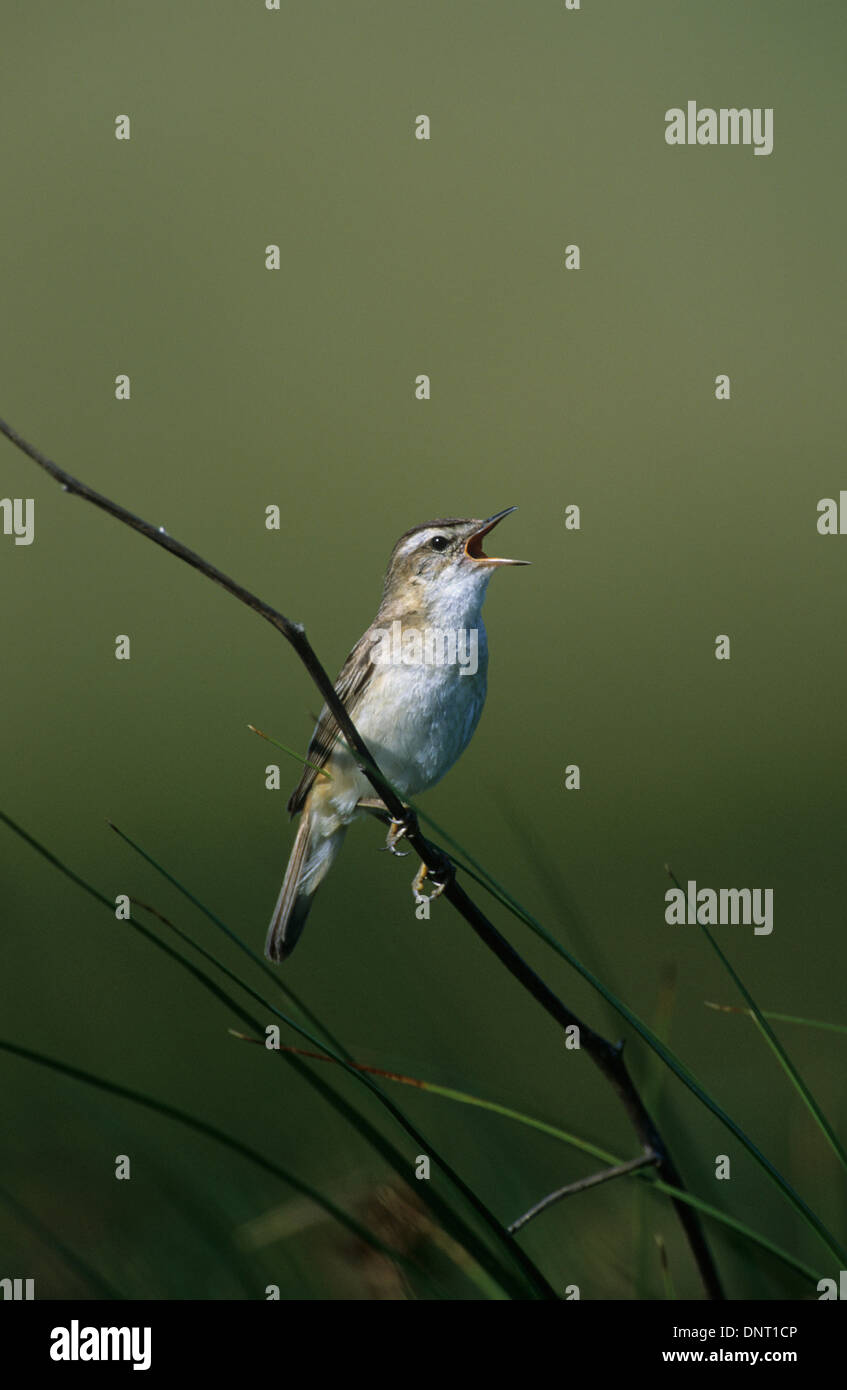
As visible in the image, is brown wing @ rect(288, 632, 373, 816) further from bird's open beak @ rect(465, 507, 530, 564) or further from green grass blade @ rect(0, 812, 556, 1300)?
green grass blade @ rect(0, 812, 556, 1300)

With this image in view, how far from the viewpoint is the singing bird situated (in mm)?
3367

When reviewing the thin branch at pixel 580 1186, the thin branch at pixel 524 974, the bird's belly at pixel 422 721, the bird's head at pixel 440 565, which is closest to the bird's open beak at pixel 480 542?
the bird's head at pixel 440 565

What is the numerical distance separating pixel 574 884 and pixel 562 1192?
570 centimetres

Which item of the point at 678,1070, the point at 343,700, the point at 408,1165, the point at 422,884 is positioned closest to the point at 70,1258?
the point at 408,1165

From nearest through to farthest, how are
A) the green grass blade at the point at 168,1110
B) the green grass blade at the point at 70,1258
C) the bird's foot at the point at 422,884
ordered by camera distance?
1. the green grass blade at the point at 168,1110
2. the green grass blade at the point at 70,1258
3. the bird's foot at the point at 422,884

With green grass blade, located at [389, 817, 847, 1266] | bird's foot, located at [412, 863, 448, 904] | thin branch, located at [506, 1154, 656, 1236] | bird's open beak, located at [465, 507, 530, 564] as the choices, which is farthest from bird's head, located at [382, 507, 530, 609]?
thin branch, located at [506, 1154, 656, 1236]

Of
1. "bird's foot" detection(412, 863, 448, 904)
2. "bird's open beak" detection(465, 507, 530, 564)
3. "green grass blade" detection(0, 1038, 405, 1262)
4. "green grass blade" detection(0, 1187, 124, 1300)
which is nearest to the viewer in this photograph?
"green grass blade" detection(0, 1038, 405, 1262)

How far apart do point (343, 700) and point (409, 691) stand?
402 mm

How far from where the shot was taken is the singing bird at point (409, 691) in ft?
11.0

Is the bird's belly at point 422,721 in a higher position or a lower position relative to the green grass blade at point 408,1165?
higher

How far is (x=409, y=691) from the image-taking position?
133 inches

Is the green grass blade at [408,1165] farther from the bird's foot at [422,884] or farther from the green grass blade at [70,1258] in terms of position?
the bird's foot at [422,884]

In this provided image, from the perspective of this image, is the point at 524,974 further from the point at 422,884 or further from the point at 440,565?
the point at 440,565
